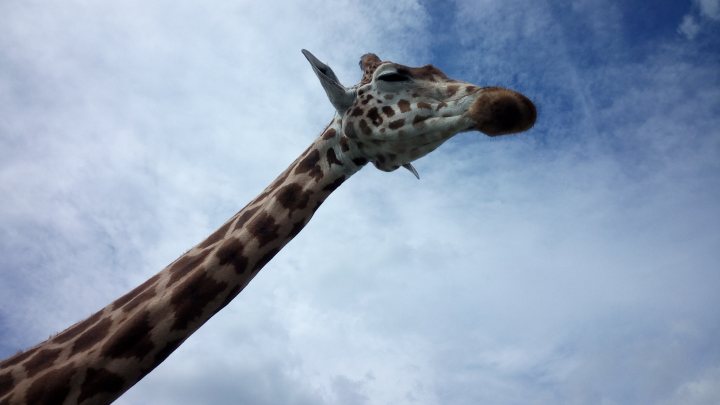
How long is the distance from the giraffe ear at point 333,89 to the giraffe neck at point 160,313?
1.07 meters

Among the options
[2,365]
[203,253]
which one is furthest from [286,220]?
[2,365]

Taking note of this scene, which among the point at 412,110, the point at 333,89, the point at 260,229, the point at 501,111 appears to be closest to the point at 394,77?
the point at 412,110

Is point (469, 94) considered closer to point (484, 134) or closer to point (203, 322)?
point (484, 134)

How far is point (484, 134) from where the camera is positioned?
5.73 m

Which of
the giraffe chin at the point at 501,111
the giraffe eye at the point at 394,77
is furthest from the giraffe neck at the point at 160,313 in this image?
the giraffe chin at the point at 501,111

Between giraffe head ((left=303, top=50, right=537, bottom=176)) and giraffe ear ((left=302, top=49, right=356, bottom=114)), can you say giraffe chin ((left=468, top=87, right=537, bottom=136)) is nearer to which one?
giraffe head ((left=303, top=50, right=537, bottom=176))

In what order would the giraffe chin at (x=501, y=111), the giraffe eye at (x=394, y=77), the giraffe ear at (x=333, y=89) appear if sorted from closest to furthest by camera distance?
the giraffe chin at (x=501, y=111) < the giraffe ear at (x=333, y=89) < the giraffe eye at (x=394, y=77)

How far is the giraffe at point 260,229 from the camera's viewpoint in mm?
4301

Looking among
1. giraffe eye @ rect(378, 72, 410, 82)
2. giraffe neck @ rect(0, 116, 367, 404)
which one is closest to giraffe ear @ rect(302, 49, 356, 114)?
giraffe eye @ rect(378, 72, 410, 82)

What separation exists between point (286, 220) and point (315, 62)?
208 centimetres

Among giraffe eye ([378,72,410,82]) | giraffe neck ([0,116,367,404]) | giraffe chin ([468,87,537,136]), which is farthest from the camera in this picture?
giraffe eye ([378,72,410,82])

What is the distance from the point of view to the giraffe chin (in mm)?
5441

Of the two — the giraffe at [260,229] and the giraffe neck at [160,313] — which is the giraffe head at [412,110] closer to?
the giraffe at [260,229]

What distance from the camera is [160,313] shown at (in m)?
4.53
